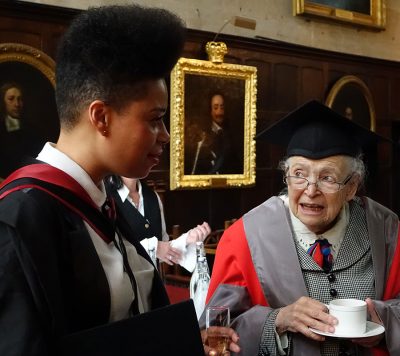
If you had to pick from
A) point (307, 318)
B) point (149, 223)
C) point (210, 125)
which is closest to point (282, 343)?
point (307, 318)

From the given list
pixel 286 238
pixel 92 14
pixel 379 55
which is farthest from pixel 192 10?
pixel 92 14

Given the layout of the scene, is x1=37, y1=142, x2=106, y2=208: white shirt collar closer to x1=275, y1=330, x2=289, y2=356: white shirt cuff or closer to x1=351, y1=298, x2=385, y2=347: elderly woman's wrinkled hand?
x1=275, y1=330, x2=289, y2=356: white shirt cuff

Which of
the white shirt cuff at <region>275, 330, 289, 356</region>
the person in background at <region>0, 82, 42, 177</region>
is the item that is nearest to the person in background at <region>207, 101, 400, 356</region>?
the white shirt cuff at <region>275, 330, 289, 356</region>

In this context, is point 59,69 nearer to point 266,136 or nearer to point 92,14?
point 92,14

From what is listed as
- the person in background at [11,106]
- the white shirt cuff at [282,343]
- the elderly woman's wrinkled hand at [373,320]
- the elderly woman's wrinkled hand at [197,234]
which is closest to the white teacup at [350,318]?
the elderly woman's wrinkled hand at [373,320]

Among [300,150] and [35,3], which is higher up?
[35,3]

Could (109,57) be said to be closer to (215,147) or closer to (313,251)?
(313,251)

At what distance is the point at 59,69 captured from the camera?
1.52 m

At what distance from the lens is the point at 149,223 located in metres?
5.00

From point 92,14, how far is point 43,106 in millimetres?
4361

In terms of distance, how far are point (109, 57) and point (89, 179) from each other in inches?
12.5

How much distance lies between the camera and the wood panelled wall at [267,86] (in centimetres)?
580

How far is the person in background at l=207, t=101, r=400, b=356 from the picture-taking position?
2.43m

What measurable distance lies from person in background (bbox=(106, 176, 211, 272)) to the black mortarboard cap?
1.58 metres
